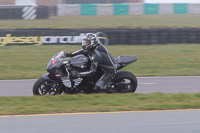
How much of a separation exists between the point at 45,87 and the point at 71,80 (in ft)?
1.95

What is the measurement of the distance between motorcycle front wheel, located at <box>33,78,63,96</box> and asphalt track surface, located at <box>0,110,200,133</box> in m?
2.13

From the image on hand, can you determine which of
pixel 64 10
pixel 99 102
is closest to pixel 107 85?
pixel 99 102

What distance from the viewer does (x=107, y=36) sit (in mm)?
17734

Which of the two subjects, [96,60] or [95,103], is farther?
[96,60]

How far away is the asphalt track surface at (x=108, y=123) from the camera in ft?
16.3

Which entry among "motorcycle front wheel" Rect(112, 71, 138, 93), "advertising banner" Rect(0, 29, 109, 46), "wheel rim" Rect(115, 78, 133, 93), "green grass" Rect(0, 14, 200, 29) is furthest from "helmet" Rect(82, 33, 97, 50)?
"green grass" Rect(0, 14, 200, 29)

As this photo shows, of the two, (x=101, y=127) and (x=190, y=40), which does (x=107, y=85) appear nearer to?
(x=101, y=127)

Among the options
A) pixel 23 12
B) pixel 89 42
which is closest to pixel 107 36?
pixel 89 42

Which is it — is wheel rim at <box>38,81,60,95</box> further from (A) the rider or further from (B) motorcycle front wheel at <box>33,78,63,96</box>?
(A) the rider

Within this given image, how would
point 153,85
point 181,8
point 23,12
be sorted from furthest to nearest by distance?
point 181,8, point 23,12, point 153,85

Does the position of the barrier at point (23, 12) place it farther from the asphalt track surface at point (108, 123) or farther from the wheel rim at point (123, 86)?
the asphalt track surface at point (108, 123)

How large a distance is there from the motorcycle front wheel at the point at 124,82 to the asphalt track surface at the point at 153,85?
39.5 inches

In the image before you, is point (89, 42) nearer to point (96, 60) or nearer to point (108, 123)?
point (96, 60)

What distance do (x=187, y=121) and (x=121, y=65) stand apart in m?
2.99
